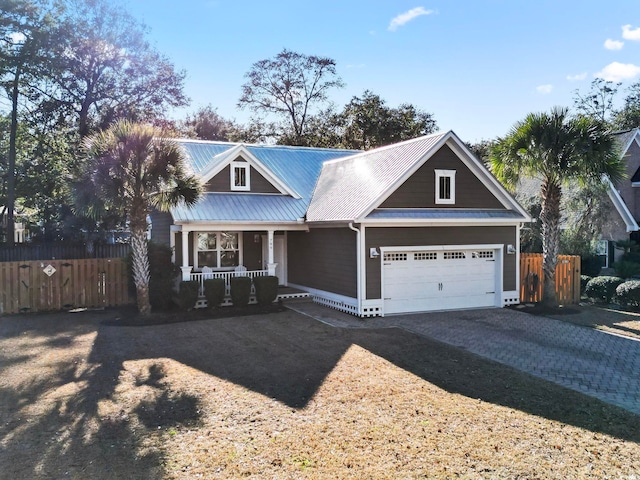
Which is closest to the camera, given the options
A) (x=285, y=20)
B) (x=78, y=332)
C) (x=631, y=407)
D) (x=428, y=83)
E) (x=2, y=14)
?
(x=631, y=407)

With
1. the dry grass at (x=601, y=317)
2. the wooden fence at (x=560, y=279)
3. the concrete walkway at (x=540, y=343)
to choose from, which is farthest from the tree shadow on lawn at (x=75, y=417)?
the wooden fence at (x=560, y=279)

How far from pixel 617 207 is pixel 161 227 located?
69.0ft

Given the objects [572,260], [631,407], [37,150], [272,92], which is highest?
[272,92]

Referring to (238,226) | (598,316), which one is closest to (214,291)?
(238,226)

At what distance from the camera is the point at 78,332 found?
13.4m

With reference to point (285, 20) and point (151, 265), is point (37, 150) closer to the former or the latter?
point (151, 265)

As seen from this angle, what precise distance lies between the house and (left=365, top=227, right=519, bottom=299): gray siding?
33 millimetres

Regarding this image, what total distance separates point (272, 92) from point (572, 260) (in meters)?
29.9

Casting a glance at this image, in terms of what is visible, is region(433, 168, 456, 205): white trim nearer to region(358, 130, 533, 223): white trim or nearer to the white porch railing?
region(358, 130, 533, 223): white trim

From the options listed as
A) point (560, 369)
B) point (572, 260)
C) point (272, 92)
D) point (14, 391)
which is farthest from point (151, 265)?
point (272, 92)

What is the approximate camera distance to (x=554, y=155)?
16375mm

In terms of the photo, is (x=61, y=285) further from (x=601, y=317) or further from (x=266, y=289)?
(x=601, y=317)

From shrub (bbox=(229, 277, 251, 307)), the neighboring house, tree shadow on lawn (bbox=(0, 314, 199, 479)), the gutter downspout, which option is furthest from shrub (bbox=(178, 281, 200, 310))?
the neighboring house

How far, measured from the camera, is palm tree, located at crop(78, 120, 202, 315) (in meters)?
13.8
